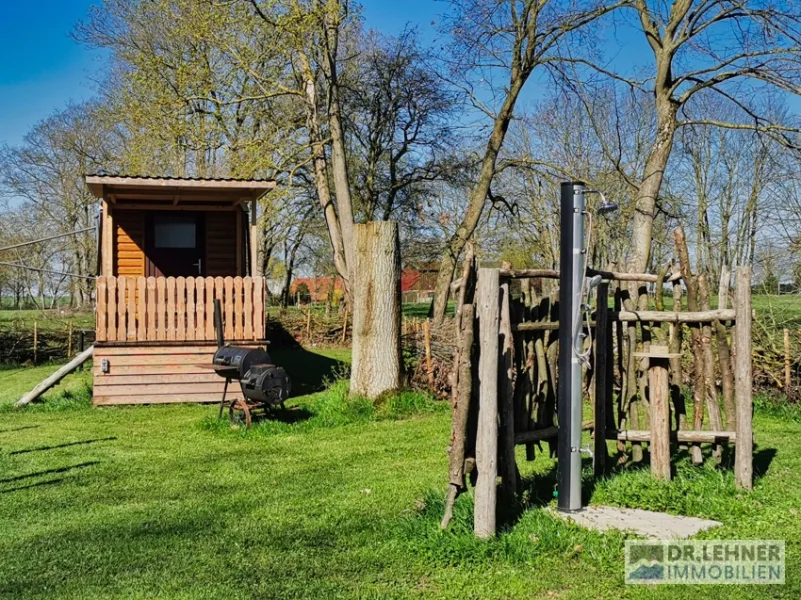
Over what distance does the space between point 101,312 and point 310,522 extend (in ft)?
27.4

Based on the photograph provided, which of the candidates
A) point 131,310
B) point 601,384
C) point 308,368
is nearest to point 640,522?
point 601,384

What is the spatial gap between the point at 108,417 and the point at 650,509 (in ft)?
28.0

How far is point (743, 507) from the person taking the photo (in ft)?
17.7

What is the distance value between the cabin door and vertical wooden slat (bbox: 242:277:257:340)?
414cm

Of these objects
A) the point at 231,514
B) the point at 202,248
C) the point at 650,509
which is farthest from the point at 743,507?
the point at 202,248

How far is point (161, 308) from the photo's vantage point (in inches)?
511

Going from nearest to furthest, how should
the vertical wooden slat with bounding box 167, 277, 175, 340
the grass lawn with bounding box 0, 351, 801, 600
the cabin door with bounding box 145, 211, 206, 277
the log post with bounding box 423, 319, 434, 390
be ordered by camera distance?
the grass lawn with bounding box 0, 351, 801, 600, the log post with bounding box 423, 319, 434, 390, the vertical wooden slat with bounding box 167, 277, 175, 340, the cabin door with bounding box 145, 211, 206, 277

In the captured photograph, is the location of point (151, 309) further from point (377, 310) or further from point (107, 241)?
point (377, 310)

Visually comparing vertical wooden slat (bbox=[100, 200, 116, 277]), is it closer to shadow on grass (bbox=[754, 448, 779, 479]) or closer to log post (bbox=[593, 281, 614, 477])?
log post (bbox=[593, 281, 614, 477])

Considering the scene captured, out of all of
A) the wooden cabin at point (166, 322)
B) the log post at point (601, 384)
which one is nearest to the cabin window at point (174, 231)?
the wooden cabin at point (166, 322)

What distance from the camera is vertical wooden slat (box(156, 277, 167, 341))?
12.9 metres

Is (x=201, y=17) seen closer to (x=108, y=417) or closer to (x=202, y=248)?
(x=202, y=248)

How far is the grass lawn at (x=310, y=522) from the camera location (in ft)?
14.1

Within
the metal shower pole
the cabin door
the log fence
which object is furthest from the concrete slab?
the cabin door
